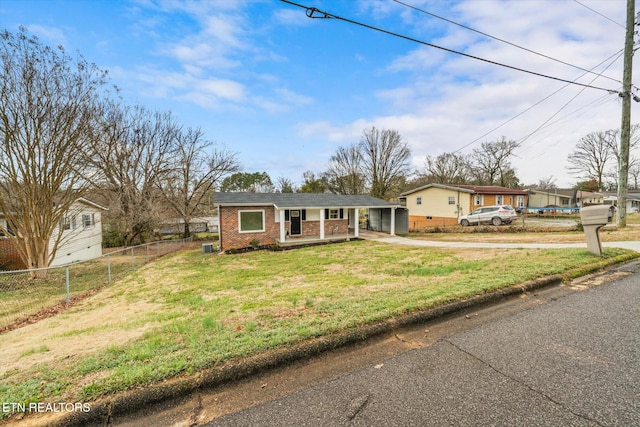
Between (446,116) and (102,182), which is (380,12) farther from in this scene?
(102,182)

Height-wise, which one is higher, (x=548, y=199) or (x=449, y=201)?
(x=548, y=199)

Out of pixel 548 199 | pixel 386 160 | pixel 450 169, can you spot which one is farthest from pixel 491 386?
pixel 548 199

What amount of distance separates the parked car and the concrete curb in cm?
1816

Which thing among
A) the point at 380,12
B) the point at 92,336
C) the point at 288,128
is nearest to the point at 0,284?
the point at 92,336

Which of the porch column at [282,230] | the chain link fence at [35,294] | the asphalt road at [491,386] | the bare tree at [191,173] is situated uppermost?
the bare tree at [191,173]

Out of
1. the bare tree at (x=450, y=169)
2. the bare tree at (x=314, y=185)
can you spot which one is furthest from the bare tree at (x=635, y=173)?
the bare tree at (x=314, y=185)

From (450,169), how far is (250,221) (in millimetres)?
35807

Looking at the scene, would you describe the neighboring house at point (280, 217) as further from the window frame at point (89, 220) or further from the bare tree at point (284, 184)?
the bare tree at point (284, 184)

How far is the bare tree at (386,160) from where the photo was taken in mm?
33750

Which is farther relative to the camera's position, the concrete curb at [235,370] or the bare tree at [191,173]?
the bare tree at [191,173]

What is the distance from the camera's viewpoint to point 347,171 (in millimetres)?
38312

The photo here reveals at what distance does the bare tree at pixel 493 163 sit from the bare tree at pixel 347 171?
60.9 feet

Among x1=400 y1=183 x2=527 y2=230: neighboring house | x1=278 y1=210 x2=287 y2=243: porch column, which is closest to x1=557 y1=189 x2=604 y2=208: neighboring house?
x1=400 y1=183 x2=527 y2=230: neighboring house

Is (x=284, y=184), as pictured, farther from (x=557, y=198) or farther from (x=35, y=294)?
(x=557, y=198)
